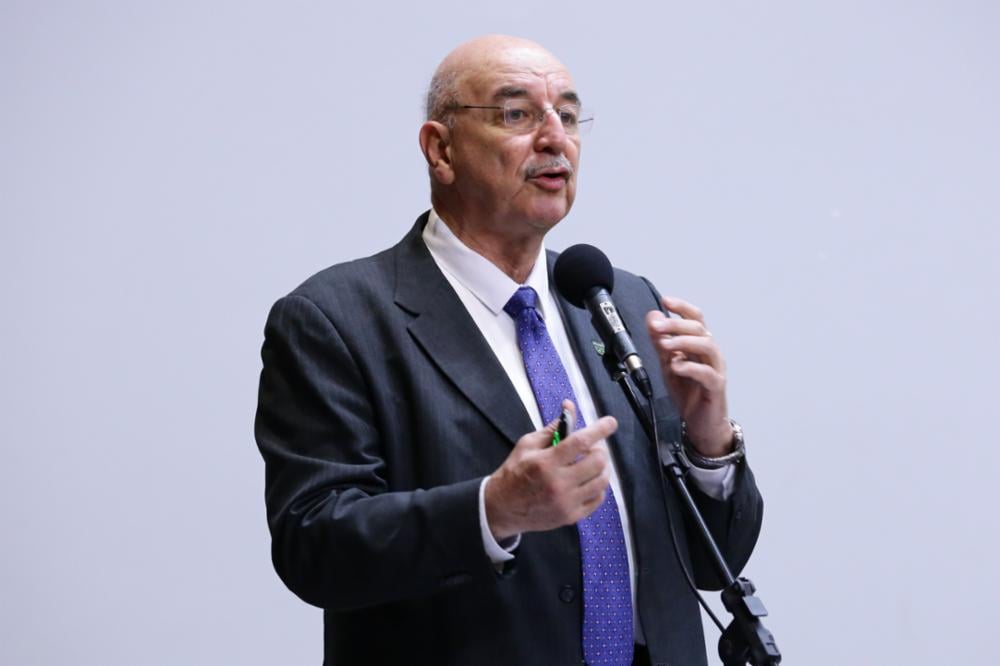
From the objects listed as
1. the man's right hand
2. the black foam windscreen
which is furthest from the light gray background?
the man's right hand

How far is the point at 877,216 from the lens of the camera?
3.41 metres

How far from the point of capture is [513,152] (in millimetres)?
2090

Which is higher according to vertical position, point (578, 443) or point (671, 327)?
point (671, 327)

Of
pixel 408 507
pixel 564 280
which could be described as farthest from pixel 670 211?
pixel 408 507

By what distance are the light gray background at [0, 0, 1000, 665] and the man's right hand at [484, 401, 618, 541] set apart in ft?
4.69

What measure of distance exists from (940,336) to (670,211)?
2.80 ft

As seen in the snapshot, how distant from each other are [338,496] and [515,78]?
0.81 m

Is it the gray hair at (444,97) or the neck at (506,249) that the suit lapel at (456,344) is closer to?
the neck at (506,249)

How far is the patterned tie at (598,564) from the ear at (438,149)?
0.37 metres

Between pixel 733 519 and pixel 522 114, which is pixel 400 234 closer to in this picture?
pixel 522 114

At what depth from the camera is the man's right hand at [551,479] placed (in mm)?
1544

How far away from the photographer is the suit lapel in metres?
1.90

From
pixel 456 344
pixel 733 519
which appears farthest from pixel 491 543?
pixel 733 519

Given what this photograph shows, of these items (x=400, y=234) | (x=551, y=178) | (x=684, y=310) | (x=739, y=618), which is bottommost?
(x=739, y=618)
